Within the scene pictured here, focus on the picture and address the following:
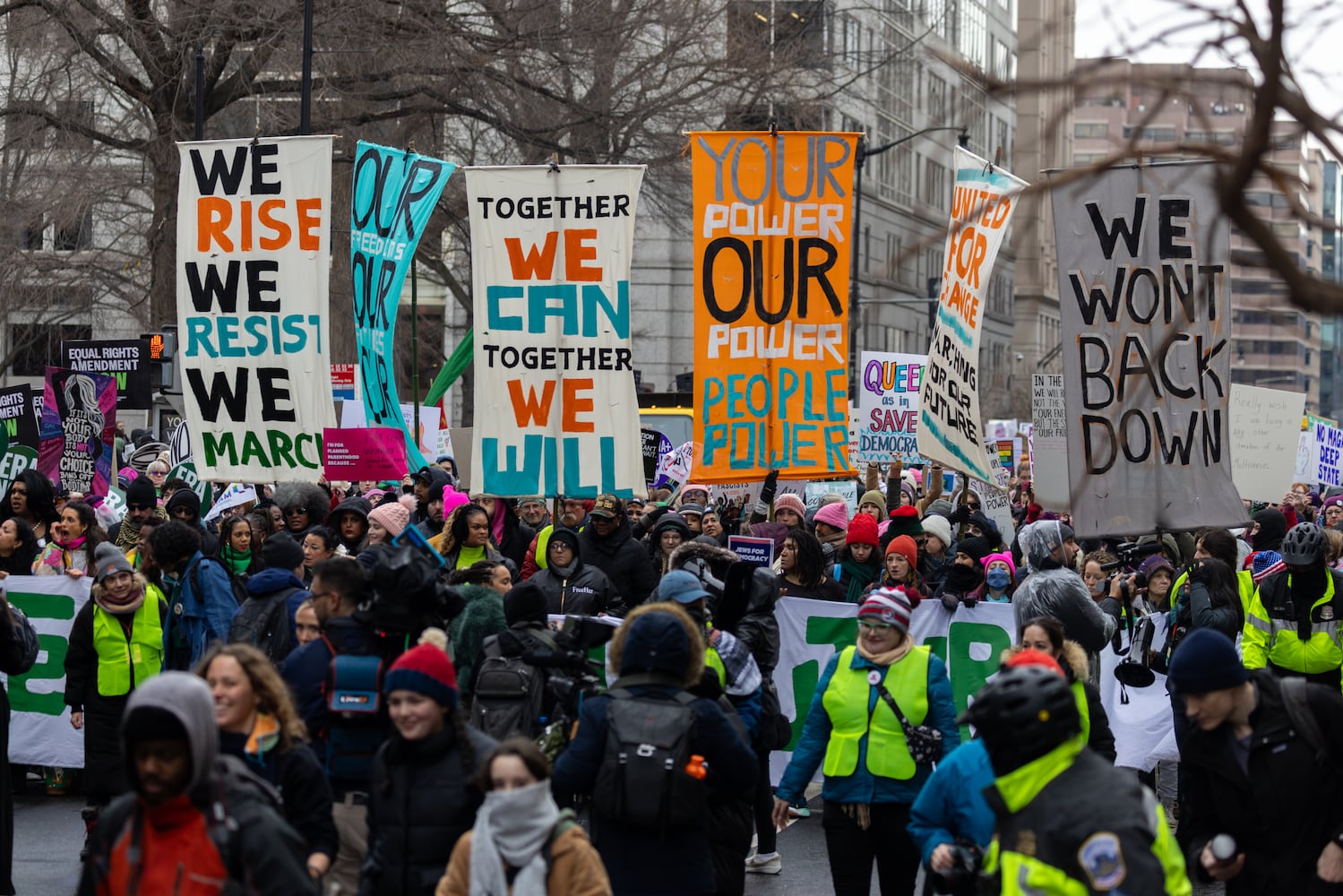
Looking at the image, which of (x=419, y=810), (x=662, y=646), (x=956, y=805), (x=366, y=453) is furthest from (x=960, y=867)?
(x=366, y=453)

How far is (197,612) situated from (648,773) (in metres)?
4.22

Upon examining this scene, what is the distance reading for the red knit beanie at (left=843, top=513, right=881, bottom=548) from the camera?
11844 mm

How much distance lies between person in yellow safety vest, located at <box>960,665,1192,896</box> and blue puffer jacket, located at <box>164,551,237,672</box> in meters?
5.66

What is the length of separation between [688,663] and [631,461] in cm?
609

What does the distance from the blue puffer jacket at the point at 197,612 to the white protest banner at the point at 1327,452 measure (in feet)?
66.5

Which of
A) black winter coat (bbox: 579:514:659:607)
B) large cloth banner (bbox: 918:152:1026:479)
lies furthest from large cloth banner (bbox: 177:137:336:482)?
large cloth banner (bbox: 918:152:1026:479)

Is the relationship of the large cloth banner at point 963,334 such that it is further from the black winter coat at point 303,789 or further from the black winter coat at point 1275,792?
the black winter coat at point 303,789

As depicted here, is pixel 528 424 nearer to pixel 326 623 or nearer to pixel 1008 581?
pixel 1008 581

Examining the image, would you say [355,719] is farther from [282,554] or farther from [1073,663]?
[282,554]

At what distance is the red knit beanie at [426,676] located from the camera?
568 centimetres

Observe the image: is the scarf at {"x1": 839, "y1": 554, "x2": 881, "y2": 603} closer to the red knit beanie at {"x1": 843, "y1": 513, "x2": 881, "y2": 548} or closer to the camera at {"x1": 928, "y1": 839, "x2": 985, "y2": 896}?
the red knit beanie at {"x1": 843, "y1": 513, "x2": 881, "y2": 548}

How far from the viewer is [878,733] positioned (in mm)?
7246

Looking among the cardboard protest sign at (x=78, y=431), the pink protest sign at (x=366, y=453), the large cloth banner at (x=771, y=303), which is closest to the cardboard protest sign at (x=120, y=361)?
the cardboard protest sign at (x=78, y=431)

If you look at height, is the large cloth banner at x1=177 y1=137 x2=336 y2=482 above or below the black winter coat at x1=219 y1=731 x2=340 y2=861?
above
